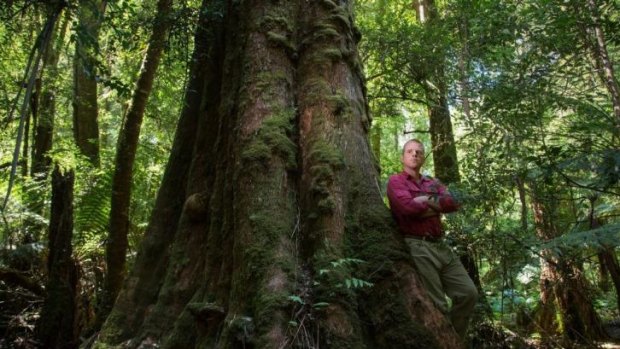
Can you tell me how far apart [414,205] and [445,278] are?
83 centimetres

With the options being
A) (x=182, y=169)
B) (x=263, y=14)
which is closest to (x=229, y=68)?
(x=263, y=14)

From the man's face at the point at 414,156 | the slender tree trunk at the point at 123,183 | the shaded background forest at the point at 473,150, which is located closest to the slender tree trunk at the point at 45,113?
the shaded background forest at the point at 473,150

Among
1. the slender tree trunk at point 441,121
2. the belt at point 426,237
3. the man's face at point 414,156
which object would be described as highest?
the slender tree trunk at point 441,121

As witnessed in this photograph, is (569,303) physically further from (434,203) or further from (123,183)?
(123,183)

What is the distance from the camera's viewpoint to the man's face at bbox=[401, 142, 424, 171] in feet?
13.7

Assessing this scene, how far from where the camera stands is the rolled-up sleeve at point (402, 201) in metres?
3.71

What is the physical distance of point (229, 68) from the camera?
4508 mm

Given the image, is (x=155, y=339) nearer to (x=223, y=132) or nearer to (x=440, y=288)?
(x=223, y=132)

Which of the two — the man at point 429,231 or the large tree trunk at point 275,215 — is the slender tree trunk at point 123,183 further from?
the man at point 429,231

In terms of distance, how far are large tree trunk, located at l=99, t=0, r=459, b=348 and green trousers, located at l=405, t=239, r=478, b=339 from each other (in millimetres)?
523

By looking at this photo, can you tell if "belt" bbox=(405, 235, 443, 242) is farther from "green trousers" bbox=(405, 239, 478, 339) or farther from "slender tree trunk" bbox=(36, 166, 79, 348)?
"slender tree trunk" bbox=(36, 166, 79, 348)

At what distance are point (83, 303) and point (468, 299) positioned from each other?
4.89 m

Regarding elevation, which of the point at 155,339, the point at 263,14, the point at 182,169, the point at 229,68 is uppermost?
the point at 263,14

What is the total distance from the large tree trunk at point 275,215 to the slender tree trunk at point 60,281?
1681mm
